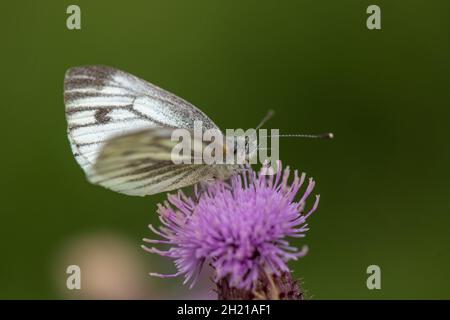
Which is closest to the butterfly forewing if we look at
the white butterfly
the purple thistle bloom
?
the white butterfly

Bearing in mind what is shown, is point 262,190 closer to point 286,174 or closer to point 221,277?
point 286,174

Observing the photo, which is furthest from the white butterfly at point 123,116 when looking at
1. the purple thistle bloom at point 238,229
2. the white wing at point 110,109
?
the purple thistle bloom at point 238,229

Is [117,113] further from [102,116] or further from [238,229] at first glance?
[238,229]

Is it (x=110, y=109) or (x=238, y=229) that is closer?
(x=238, y=229)

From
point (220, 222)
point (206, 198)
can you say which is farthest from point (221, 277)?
point (206, 198)

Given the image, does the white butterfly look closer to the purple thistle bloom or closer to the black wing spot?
the black wing spot

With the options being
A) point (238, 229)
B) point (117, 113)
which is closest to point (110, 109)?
point (117, 113)
